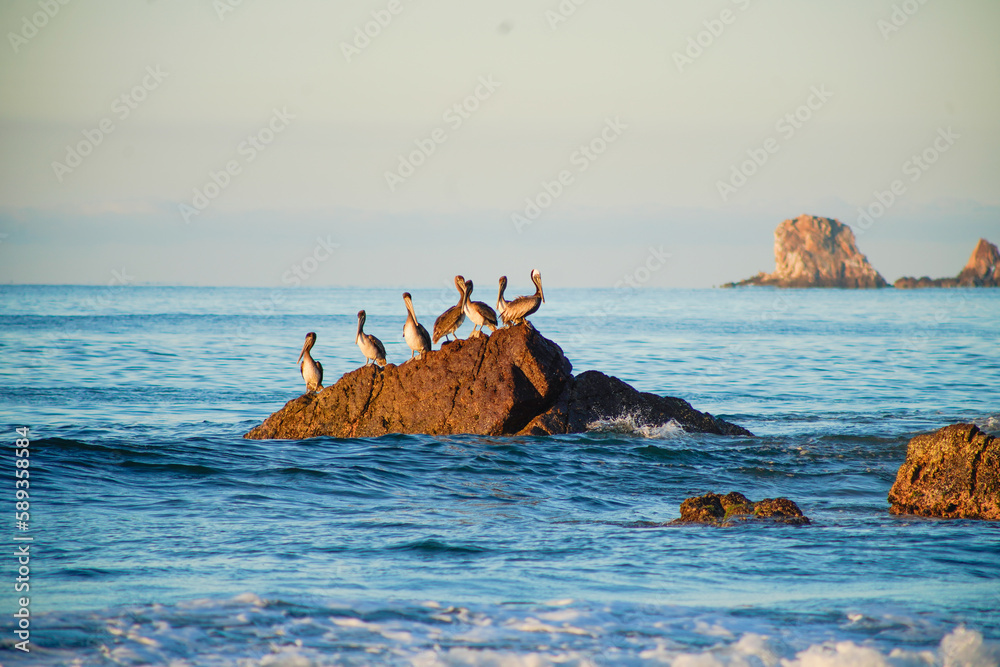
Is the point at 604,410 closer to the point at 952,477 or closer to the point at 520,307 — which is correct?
the point at 520,307

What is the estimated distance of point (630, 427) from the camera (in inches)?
535

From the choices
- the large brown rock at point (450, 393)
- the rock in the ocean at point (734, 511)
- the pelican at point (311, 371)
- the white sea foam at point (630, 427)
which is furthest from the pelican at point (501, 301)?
the rock in the ocean at point (734, 511)

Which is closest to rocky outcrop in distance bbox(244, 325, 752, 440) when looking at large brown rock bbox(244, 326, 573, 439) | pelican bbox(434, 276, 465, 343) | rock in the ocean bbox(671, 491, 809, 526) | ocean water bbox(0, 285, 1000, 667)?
large brown rock bbox(244, 326, 573, 439)

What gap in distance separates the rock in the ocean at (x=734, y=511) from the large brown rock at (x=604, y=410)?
4.44 metres

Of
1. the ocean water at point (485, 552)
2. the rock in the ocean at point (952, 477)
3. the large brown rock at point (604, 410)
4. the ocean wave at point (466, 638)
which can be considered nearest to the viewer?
the ocean wave at point (466, 638)

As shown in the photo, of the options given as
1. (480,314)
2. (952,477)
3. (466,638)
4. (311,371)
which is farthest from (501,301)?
(466,638)

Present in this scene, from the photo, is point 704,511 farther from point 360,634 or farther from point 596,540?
point 360,634

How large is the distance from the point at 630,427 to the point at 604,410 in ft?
1.63

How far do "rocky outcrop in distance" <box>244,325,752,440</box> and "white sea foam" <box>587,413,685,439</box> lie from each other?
0.07 meters

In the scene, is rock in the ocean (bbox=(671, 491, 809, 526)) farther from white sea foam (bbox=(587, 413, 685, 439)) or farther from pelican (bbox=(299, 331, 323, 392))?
pelican (bbox=(299, 331, 323, 392))

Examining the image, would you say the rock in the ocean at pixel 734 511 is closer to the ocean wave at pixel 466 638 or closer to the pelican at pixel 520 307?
the ocean wave at pixel 466 638

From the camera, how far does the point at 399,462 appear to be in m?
11.8

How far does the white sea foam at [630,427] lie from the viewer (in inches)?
533

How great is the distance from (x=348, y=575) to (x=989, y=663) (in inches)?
186
